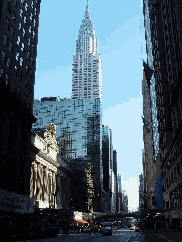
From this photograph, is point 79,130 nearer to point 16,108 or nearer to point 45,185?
point 45,185

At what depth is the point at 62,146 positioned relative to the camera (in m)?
160

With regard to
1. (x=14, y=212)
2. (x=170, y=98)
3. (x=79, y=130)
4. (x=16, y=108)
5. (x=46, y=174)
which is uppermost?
(x=79, y=130)

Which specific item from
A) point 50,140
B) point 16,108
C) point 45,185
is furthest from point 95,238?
point 50,140

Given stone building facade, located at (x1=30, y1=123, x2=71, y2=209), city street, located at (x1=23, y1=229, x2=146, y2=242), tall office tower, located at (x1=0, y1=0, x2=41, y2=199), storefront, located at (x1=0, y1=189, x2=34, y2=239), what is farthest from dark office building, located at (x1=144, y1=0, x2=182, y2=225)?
storefront, located at (x1=0, y1=189, x2=34, y2=239)

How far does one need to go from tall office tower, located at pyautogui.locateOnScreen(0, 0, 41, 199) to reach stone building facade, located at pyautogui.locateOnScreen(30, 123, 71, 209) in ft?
51.3

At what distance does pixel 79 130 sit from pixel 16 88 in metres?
114

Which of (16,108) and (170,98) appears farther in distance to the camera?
(170,98)

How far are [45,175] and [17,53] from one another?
44706 millimetres

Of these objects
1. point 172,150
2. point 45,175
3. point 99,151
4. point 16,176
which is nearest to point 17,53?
point 16,176

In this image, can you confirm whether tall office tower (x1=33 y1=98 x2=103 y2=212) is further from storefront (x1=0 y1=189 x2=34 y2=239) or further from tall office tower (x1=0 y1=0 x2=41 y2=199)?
storefront (x1=0 y1=189 x2=34 y2=239)

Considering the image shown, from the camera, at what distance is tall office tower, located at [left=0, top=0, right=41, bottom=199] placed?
46656 millimetres

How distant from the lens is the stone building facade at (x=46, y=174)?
7581cm

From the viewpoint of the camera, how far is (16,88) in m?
51.5

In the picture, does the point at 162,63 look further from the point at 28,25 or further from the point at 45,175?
the point at 45,175
